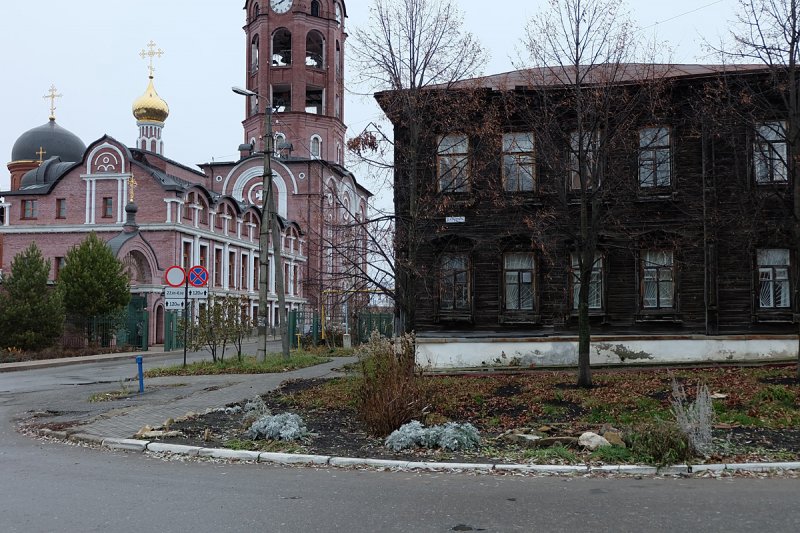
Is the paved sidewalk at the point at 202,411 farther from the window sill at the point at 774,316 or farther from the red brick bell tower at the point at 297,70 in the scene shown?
the red brick bell tower at the point at 297,70

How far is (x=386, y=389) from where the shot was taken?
1058 centimetres

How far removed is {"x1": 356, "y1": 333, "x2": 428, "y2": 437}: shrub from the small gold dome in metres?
63.7

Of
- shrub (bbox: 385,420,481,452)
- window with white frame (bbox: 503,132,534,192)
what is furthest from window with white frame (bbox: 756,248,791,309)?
shrub (bbox: 385,420,481,452)

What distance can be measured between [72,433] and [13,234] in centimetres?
4349

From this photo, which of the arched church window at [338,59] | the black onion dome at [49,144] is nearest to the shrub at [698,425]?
the arched church window at [338,59]

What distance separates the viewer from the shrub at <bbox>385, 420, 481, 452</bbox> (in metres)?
9.46

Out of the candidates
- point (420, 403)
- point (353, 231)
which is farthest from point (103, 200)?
point (420, 403)

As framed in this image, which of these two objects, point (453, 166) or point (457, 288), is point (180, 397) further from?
point (457, 288)

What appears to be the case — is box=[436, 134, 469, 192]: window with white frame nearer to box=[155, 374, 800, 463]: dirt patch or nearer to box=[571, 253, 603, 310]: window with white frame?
box=[571, 253, 603, 310]: window with white frame

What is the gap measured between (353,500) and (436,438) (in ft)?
8.68

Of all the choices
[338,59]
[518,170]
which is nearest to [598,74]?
[518,170]

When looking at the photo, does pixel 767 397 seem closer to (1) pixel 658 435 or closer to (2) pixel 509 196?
(1) pixel 658 435

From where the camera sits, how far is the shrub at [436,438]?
9.46m

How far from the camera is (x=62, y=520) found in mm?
6398
